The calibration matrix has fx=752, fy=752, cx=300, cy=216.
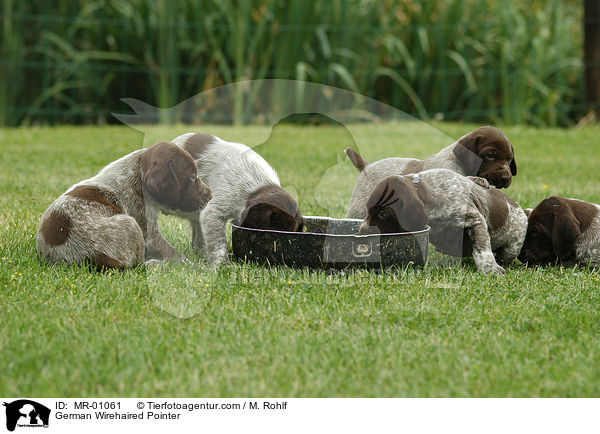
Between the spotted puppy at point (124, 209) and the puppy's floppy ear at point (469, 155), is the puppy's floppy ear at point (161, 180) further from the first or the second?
the puppy's floppy ear at point (469, 155)

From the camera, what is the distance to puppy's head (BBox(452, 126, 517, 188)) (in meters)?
4.81

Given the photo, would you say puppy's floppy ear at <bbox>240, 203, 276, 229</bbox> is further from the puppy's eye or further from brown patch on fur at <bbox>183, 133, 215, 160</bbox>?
the puppy's eye

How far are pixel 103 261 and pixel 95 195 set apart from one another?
40cm

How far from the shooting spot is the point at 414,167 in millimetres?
4902

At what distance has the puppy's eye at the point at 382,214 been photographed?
14.1 ft

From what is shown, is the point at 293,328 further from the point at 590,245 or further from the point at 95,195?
the point at 590,245

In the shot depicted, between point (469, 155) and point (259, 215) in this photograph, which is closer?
point (259, 215)

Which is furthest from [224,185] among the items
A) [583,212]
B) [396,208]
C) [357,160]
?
[583,212]

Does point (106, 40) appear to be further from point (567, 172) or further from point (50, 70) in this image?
point (567, 172)

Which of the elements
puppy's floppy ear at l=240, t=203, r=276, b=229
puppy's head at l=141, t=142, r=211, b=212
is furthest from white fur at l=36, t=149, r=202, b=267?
puppy's floppy ear at l=240, t=203, r=276, b=229

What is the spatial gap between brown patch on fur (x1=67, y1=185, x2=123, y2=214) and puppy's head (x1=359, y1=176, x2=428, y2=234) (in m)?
1.47

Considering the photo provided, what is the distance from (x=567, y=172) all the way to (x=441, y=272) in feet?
14.8

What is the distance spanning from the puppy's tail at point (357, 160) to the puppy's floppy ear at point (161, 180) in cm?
116
